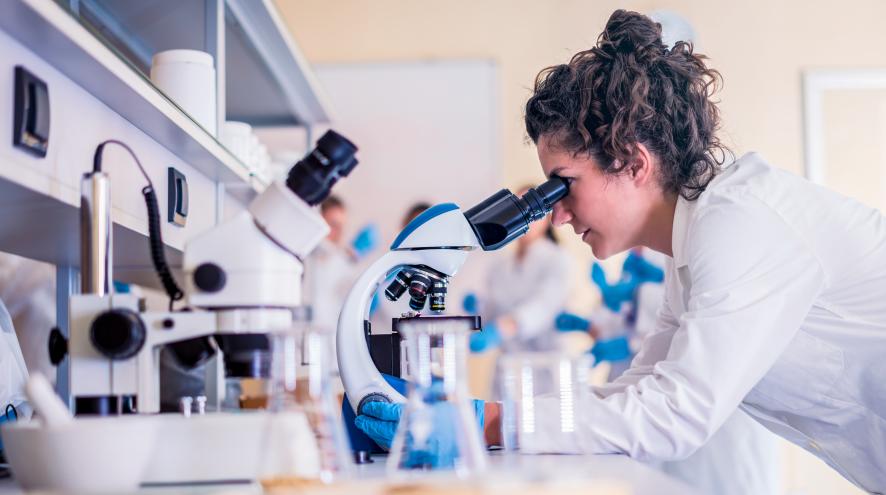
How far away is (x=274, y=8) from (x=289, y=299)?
155 centimetres

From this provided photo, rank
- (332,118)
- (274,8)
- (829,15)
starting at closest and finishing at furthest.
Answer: (274,8) → (332,118) → (829,15)

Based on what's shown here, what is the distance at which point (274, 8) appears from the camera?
7.52 feet

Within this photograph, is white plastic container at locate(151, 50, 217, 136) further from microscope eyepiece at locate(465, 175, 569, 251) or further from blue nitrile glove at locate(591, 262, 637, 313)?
blue nitrile glove at locate(591, 262, 637, 313)

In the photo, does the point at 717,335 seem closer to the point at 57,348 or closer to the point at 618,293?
the point at 57,348

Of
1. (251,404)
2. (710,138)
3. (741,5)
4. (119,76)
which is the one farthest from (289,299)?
(741,5)

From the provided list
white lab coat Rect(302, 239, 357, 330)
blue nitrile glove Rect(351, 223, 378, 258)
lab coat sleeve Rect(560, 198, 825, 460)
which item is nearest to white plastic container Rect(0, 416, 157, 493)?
lab coat sleeve Rect(560, 198, 825, 460)

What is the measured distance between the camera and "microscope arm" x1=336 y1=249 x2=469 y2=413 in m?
1.31

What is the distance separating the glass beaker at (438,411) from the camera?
815 mm

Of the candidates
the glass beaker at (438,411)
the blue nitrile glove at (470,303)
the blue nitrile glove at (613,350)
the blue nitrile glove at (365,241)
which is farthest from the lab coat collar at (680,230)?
the blue nitrile glove at (365,241)

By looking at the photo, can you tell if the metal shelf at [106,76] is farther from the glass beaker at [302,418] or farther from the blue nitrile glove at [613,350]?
the blue nitrile glove at [613,350]

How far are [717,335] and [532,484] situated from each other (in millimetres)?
558

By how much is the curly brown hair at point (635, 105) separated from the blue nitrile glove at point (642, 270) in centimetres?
167

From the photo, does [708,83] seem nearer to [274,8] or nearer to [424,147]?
[274,8]

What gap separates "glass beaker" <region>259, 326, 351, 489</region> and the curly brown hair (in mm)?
808
